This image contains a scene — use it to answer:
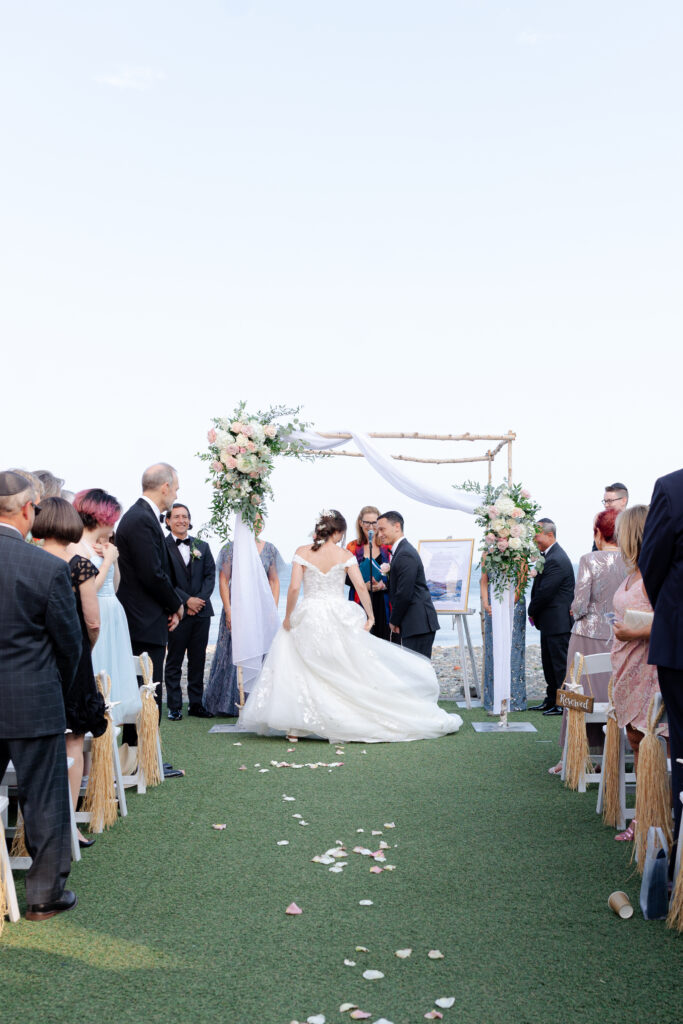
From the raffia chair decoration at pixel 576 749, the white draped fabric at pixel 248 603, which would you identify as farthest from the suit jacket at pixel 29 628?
the white draped fabric at pixel 248 603

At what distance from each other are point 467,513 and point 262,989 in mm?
6752

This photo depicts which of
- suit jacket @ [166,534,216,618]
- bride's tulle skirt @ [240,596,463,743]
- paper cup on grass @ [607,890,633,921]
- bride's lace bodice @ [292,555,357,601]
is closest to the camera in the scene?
paper cup on grass @ [607,890,633,921]

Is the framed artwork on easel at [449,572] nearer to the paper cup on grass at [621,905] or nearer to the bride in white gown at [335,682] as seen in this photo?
the bride in white gown at [335,682]

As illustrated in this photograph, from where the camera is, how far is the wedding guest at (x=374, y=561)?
910 centimetres

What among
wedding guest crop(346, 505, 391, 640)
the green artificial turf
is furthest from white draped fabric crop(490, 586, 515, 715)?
the green artificial turf

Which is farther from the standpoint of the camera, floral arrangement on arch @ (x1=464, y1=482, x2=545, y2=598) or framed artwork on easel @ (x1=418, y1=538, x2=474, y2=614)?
framed artwork on easel @ (x1=418, y1=538, x2=474, y2=614)

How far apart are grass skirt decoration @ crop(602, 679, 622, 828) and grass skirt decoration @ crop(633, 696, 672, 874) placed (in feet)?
2.74

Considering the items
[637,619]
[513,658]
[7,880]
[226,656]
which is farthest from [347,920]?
[513,658]

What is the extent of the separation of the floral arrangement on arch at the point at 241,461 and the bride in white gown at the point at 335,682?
74 cm

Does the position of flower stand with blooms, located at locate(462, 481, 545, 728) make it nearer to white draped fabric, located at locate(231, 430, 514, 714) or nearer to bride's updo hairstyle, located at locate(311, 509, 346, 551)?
white draped fabric, located at locate(231, 430, 514, 714)

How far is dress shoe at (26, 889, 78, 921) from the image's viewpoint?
11.2 feet

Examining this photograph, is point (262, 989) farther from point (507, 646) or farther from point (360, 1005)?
point (507, 646)

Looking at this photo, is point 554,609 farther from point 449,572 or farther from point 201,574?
point 201,574

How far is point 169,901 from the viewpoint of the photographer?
11.8 ft
